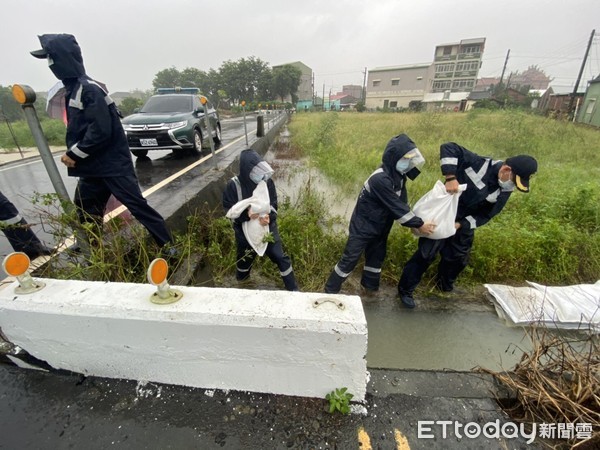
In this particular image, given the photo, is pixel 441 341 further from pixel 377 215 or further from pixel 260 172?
pixel 260 172

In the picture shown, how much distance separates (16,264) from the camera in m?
1.44

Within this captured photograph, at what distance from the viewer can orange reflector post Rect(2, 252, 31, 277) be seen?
1403 millimetres

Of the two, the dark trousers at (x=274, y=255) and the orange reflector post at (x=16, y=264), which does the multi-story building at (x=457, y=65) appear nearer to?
the dark trousers at (x=274, y=255)

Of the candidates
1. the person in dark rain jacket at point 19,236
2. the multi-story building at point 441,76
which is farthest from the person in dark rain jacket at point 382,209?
the multi-story building at point 441,76

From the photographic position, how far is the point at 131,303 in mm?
1401

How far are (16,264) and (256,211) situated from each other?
5.06 ft

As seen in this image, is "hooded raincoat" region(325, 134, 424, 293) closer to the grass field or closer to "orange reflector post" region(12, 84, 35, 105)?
the grass field

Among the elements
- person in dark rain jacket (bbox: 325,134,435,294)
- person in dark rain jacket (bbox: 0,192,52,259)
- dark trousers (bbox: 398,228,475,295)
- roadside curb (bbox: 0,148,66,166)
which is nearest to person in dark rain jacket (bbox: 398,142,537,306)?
dark trousers (bbox: 398,228,475,295)

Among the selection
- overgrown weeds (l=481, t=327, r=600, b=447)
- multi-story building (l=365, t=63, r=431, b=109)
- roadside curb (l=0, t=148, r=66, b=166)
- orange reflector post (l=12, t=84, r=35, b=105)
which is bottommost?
overgrown weeds (l=481, t=327, r=600, b=447)

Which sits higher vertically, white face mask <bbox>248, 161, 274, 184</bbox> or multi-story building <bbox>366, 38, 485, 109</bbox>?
multi-story building <bbox>366, 38, 485, 109</bbox>

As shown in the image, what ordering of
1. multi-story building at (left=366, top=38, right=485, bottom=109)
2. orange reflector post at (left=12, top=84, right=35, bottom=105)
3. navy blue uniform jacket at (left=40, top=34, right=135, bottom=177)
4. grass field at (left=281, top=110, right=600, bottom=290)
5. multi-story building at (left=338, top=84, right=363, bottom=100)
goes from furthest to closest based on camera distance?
multi-story building at (left=338, top=84, right=363, bottom=100)
multi-story building at (left=366, top=38, right=485, bottom=109)
grass field at (left=281, top=110, right=600, bottom=290)
navy blue uniform jacket at (left=40, top=34, right=135, bottom=177)
orange reflector post at (left=12, top=84, right=35, bottom=105)

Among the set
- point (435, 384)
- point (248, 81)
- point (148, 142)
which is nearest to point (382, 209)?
point (435, 384)

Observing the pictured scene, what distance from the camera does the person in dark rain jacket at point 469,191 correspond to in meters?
2.43

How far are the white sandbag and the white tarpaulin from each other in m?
2.58
